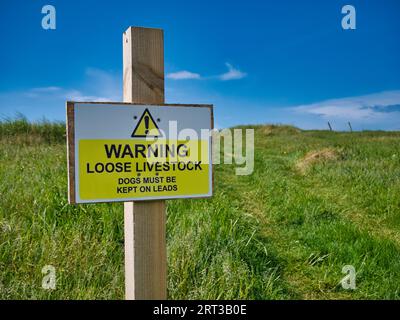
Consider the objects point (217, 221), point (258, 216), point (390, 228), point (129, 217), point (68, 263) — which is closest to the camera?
point (129, 217)

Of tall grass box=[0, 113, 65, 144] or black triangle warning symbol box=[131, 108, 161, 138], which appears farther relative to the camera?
tall grass box=[0, 113, 65, 144]

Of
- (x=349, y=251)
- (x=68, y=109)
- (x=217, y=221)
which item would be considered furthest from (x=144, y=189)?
(x=349, y=251)

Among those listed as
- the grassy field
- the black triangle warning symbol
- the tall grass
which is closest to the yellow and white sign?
the black triangle warning symbol

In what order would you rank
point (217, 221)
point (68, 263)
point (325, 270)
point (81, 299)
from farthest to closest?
point (217, 221) < point (325, 270) < point (68, 263) < point (81, 299)

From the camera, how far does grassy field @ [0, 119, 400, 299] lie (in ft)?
10.9

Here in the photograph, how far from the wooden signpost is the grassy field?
1073 mm

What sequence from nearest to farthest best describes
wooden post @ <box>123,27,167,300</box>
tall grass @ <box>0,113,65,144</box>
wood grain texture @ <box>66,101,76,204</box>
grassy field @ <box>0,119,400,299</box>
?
wood grain texture @ <box>66,101,76,204</box> < wooden post @ <box>123,27,167,300</box> < grassy field @ <box>0,119,400,299</box> < tall grass @ <box>0,113,65,144</box>

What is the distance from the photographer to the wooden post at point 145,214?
2.26 m

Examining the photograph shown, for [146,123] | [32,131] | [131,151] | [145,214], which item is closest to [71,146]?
[131,151]

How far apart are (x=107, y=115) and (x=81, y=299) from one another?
167 centimetres

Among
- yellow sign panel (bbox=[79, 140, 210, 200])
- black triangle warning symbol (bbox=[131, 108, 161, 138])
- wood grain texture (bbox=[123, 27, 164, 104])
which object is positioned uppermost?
wood grain texture (bbox=[123, 27, 164, 104])

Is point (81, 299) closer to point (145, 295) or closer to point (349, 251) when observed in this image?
point (145, 295)

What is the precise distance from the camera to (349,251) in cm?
430

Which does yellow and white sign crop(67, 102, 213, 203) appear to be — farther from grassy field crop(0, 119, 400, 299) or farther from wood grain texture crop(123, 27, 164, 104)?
grassy field crop(0, 119, 400, 299)
